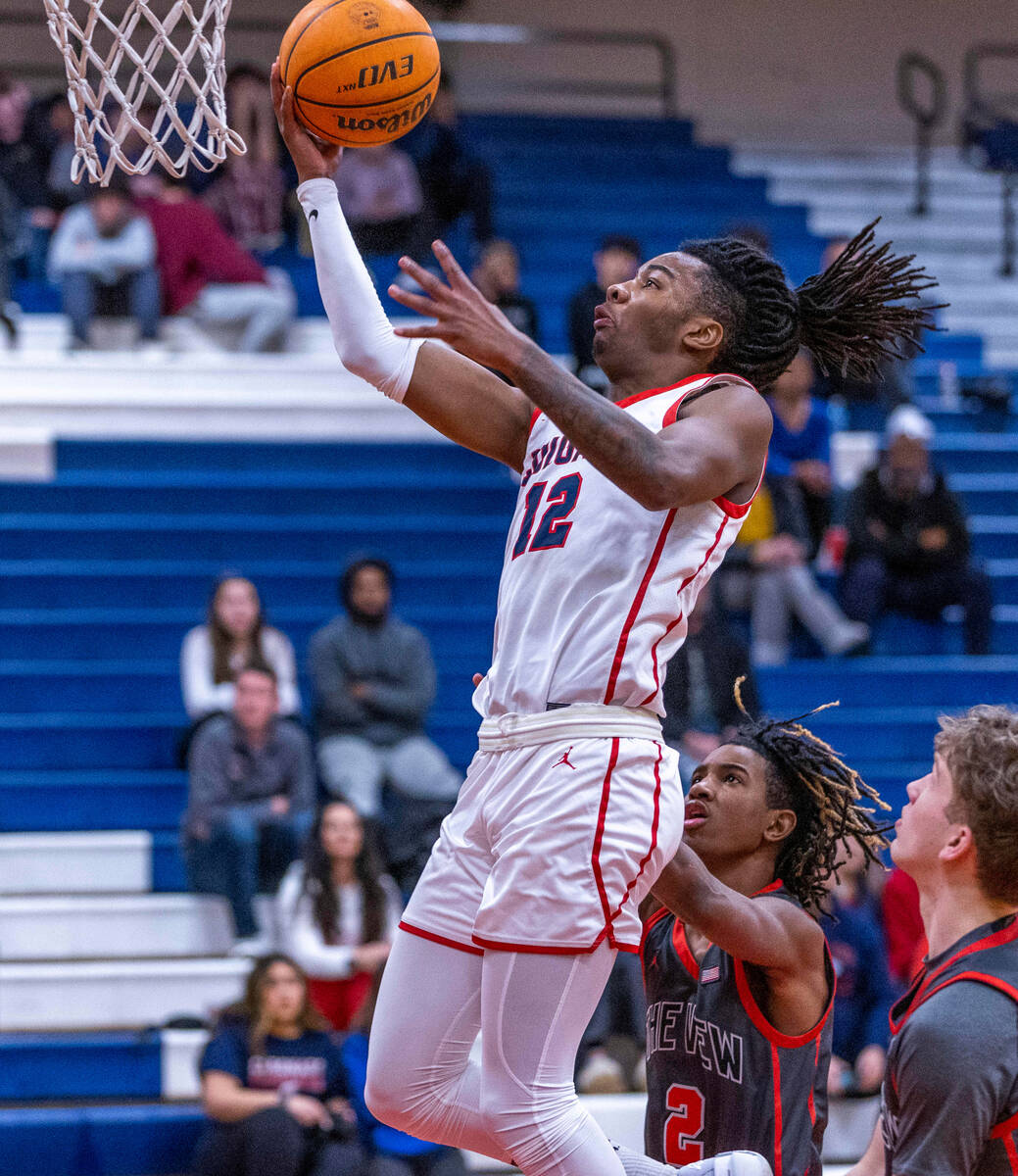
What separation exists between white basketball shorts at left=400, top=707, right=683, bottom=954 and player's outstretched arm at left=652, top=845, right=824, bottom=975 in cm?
6

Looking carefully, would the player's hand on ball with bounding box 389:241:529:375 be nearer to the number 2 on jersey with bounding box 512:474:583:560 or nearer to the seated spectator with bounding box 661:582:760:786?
the number 2 on jersey with bounding box 512:474:583:560

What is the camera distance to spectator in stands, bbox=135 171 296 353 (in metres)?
9.32

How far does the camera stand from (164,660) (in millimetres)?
7848

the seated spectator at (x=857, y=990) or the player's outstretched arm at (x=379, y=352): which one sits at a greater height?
the player's outstretched arm at (x=379, y=352)

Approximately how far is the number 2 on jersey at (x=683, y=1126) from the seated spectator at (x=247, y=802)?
3.47 m

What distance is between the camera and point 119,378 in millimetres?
9094

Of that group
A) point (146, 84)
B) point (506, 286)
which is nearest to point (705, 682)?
point (506, 286)

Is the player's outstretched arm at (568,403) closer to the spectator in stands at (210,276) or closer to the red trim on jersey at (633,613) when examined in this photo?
the red trim on jersey at (633,613)

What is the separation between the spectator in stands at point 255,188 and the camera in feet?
31.3

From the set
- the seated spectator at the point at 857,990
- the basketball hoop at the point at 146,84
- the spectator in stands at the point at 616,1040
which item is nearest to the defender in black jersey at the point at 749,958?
the basketball hoop at the point at 146,84

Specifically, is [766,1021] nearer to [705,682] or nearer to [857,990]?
[857,990]

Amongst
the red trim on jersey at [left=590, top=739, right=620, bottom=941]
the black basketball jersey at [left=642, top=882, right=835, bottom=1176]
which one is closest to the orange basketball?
the red trim on jersey at [left=590, top=739, right=620, bottom=941]

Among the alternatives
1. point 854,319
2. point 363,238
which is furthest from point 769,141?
point 854,319

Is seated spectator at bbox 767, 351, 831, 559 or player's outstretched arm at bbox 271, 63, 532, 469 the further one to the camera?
seated spectator at bbox 767, 351, 831, 559
